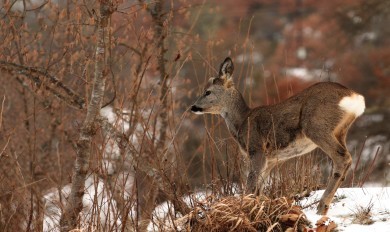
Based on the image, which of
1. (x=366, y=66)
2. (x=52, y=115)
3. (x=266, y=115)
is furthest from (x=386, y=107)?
(x=266, y=115)

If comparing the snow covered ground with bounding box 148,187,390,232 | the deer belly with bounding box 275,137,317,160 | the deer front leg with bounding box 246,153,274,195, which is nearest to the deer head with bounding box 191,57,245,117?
the deer front leg with bounding box 246,153,274,195

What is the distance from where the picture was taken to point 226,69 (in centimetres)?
709

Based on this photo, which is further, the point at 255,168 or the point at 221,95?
the point at 221,95

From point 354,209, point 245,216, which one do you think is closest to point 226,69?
point 354,209

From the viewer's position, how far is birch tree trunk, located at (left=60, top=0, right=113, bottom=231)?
5367mm

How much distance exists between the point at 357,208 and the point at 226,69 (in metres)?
2.25

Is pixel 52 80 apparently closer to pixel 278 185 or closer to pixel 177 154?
pixel 177 154

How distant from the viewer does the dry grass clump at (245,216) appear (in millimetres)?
5086

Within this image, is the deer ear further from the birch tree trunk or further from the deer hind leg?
the birch tree trunk

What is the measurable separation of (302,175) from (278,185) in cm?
24

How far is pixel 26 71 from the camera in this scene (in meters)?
6.71

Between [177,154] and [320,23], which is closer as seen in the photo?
[177,154]

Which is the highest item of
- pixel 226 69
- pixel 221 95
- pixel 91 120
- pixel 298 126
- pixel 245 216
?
pixel 226 69

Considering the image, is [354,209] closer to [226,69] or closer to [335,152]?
[335,152]
